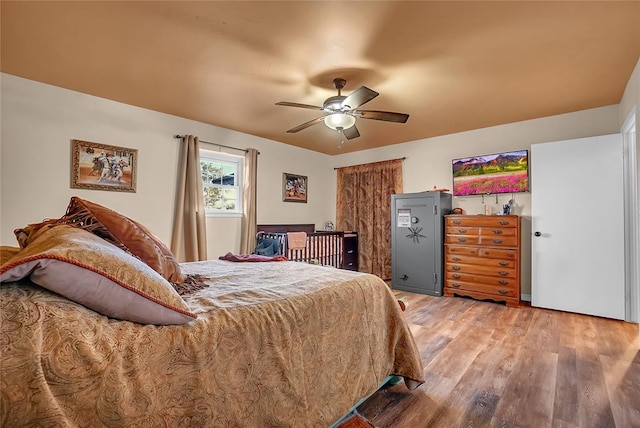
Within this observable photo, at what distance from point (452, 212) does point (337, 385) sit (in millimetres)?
3759

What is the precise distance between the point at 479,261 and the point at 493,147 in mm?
1671

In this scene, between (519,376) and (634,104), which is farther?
(634,104)

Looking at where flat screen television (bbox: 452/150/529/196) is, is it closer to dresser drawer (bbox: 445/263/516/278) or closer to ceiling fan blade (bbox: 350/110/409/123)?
dresser drawer (bbox: 445/263/516/278)

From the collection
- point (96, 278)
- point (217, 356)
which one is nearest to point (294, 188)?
point (217, 356)

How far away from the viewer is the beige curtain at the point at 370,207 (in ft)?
17.4

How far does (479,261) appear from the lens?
3.97m

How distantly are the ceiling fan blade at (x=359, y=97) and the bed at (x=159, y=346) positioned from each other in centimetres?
163

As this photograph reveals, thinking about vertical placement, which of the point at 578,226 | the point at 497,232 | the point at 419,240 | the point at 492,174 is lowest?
the point at 419,240

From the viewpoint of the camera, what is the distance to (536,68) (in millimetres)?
2621

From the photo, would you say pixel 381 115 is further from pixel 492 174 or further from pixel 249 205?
pixel 249 205

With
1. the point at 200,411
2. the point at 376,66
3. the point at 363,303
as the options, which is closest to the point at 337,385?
the point at 363,303

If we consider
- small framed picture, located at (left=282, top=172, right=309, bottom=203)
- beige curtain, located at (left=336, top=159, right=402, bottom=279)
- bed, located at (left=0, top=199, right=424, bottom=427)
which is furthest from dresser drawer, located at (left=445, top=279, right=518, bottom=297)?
bed, located at (left=0, top=199, right=424, bottom=427)

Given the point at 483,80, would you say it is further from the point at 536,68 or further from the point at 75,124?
the point at 75,124

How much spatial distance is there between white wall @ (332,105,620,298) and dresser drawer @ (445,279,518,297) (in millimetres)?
412
